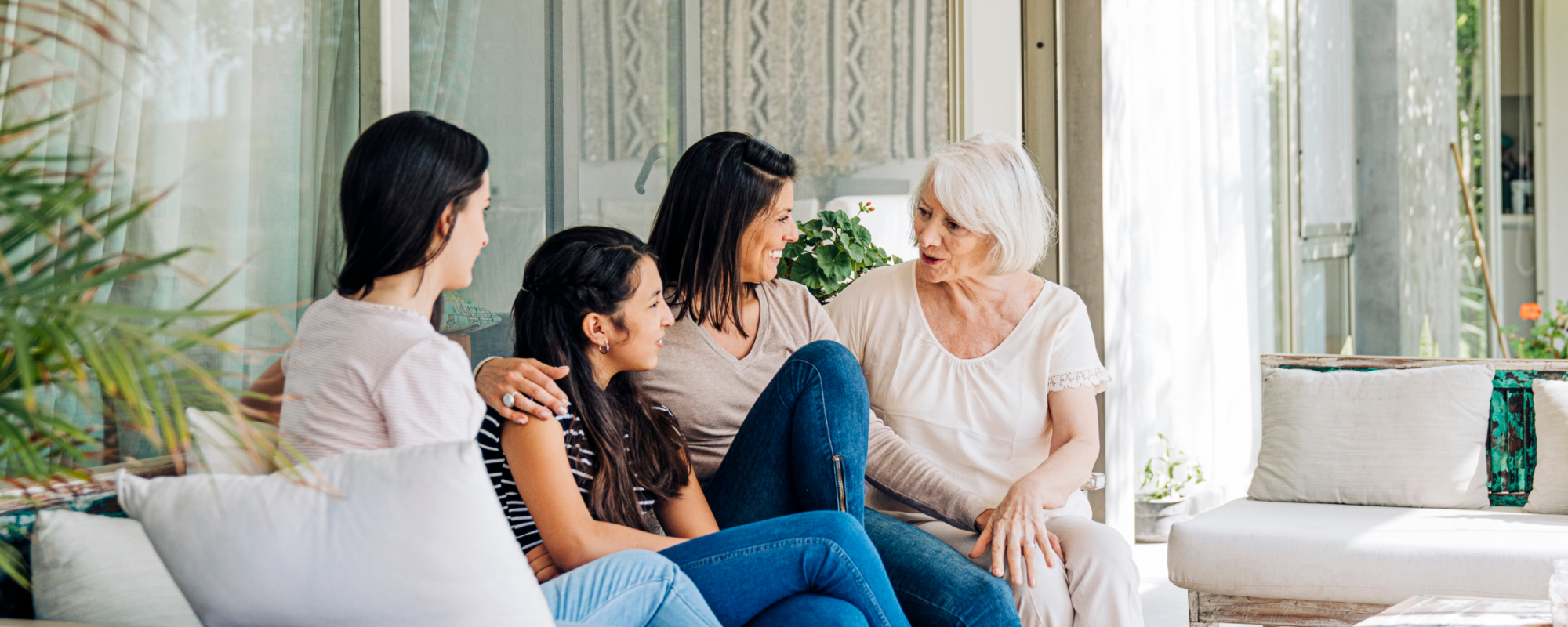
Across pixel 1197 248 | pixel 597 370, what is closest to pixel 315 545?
pixel 597 370

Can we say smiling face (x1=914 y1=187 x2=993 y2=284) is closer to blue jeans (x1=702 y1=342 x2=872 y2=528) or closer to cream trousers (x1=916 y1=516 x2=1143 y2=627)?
blue jeans (x1=702 y1=342 x2=872 y2=528)

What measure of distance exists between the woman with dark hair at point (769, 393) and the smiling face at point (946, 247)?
0.23 metres

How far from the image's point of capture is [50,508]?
1195 millimetres

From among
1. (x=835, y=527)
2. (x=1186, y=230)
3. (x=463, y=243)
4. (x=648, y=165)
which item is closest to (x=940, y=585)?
(x=835, y=527)

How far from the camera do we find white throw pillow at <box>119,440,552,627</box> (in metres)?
1.07

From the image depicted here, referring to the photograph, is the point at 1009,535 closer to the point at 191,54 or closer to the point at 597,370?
the point at 597,370

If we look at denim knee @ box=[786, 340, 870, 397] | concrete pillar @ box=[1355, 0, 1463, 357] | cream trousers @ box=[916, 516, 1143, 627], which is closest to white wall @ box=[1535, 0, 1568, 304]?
concrete pillar @ box=[1355, 0, 1463, 357]

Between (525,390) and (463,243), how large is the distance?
8.8 inches

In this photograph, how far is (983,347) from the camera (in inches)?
86.5

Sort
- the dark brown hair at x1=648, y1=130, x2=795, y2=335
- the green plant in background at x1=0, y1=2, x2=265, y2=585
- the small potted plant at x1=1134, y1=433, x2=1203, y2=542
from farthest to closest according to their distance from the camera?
the small potted plant at x1=1134, y1=433, x2=1203, y2=542
the dark brown hair at x1=648, y1=130, x2=795, y2=335
the green plant in background at x1=0, y1=2, x2=265, y2=585

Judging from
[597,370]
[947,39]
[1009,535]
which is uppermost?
[947,39]

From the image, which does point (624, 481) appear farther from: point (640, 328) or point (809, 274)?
point (809, 274)

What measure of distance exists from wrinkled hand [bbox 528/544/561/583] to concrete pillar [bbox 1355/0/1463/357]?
521 centimetres

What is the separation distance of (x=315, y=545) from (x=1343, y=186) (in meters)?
5.55
